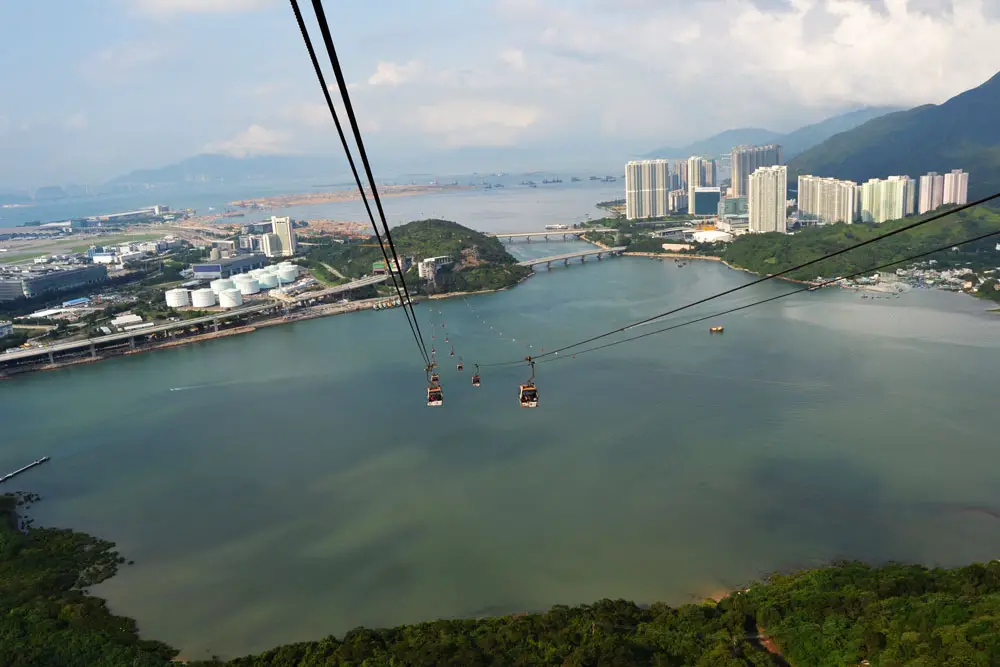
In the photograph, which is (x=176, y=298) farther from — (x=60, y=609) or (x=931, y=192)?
(x=931, y=192)

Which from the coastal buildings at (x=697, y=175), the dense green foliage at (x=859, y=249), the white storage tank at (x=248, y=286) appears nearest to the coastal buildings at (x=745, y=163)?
the coastal buildings at (x=697, y=175)

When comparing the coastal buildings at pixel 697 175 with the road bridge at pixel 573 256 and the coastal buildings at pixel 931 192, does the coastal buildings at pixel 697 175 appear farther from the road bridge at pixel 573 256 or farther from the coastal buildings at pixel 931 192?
the road bridge at pixel 573 256

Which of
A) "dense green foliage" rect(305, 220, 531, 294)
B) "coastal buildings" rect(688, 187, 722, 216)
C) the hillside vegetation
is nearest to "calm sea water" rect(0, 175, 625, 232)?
"coastal buildings" rect(688, 187, 722, 216)

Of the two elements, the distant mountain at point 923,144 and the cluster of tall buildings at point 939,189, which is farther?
the distant mountain at point 923,144

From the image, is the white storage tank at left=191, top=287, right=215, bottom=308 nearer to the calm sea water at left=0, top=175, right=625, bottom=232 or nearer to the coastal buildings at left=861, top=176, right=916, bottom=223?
the calm sea water at left=0, top=175, right=625, bottom=232

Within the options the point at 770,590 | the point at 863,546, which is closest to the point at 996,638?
the point at 770,590

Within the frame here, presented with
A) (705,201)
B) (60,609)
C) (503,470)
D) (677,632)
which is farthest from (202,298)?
(705,201)
